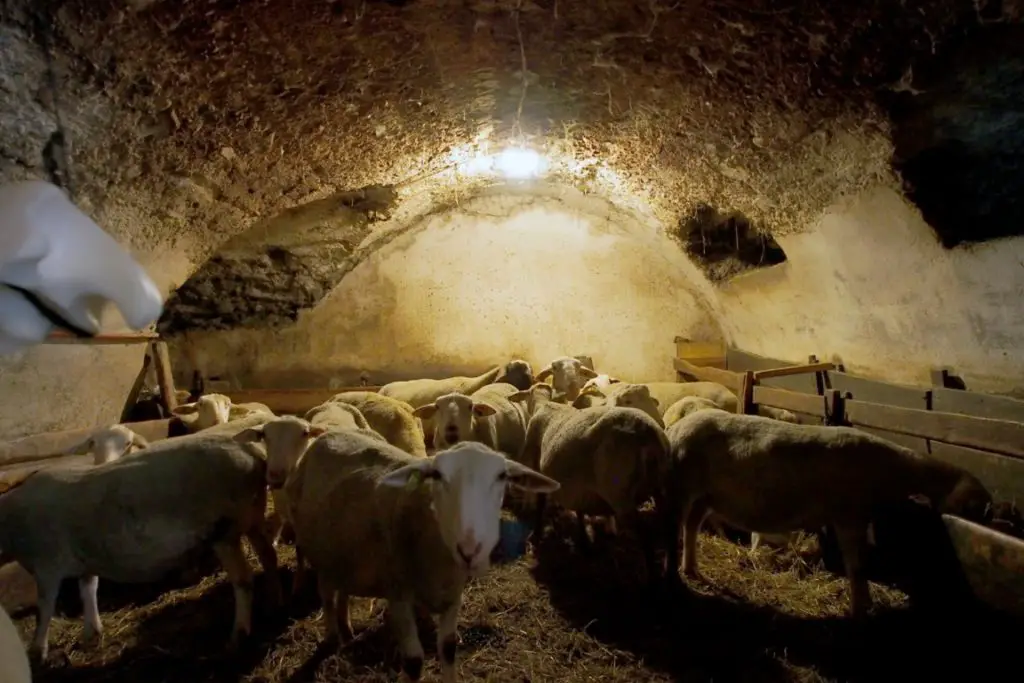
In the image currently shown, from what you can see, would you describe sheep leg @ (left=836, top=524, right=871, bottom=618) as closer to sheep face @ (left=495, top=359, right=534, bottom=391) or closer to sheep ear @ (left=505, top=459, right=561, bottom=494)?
sheep ear @ (left=505, top=459, right=561, bottom=494)

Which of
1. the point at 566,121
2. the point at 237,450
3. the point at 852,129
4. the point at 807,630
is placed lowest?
the point at 807,630

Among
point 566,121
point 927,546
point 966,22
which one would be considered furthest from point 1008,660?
point 566,121

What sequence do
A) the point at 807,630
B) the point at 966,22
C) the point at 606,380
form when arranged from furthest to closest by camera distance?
the point at 606,380 → the point at 807,630 → the point at 966,22

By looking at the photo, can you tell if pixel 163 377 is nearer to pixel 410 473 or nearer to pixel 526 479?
pixel 410 473

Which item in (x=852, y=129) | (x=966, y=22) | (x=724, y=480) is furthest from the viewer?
(x=852, y=129)

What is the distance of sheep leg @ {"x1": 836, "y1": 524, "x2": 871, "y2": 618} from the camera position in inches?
137

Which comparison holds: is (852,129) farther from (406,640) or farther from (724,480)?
(406,640)

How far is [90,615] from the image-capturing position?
11.7 feet

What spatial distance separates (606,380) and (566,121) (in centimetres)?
322

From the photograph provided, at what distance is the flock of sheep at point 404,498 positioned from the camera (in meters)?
2.79

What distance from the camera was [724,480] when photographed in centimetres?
399

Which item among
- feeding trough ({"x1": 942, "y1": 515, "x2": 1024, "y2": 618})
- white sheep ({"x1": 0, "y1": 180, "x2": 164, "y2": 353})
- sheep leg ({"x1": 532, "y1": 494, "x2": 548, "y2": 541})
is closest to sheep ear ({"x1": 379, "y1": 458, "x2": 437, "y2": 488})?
white sheep ({"x1": 0, "y1": 180, "x2": 164, "y2": 353})

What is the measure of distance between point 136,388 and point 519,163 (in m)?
4.62

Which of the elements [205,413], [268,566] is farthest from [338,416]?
[205,413]
